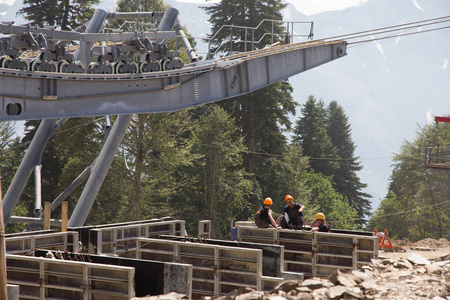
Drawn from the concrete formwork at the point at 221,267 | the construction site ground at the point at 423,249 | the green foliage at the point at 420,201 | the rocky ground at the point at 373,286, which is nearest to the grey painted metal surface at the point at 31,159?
the concrete formwork at the point at 221,267

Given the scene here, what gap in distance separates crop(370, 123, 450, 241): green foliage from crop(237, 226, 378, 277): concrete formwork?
39.9 m

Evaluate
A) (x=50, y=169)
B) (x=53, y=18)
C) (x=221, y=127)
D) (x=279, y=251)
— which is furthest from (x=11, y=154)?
(x=279, y=251)

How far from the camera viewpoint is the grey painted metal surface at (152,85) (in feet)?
56.2

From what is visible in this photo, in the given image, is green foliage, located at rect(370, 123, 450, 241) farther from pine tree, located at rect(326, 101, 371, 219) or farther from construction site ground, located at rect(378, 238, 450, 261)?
construction site ground, located at rect(378, 238, 450, 261)

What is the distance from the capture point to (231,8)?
48625 mm

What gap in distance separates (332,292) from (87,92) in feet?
36.9

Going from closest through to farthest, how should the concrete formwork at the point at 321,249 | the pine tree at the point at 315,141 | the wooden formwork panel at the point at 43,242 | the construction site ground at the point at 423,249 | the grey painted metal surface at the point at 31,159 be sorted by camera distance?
the wooden formwork panel at the point at 43,242 → the concrete formwork at the point at 321,249 → the grey painted metal surface at the point at 31,159 → the construction site ground at the point at 423,249 → the pine tree at the point at 315,141

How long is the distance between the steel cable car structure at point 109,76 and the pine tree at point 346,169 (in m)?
45.7

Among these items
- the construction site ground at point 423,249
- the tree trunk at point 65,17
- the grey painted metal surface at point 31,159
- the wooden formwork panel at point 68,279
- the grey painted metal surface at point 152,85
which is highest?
the tree trunk at point 65,17

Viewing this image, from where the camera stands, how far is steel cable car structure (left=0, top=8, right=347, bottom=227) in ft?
56.7

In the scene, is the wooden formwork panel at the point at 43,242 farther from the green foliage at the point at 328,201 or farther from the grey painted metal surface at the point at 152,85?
the green foliage at the point at 328,201

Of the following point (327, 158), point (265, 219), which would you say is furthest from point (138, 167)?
point (327, 158)

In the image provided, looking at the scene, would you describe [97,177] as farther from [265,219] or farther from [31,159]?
[265,219]

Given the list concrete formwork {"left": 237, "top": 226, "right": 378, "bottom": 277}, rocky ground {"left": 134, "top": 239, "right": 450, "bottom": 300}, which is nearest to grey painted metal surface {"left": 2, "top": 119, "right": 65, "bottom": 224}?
concrete formwork {"left": 237, "top": 226, "right": 378, "bottom": 277}
